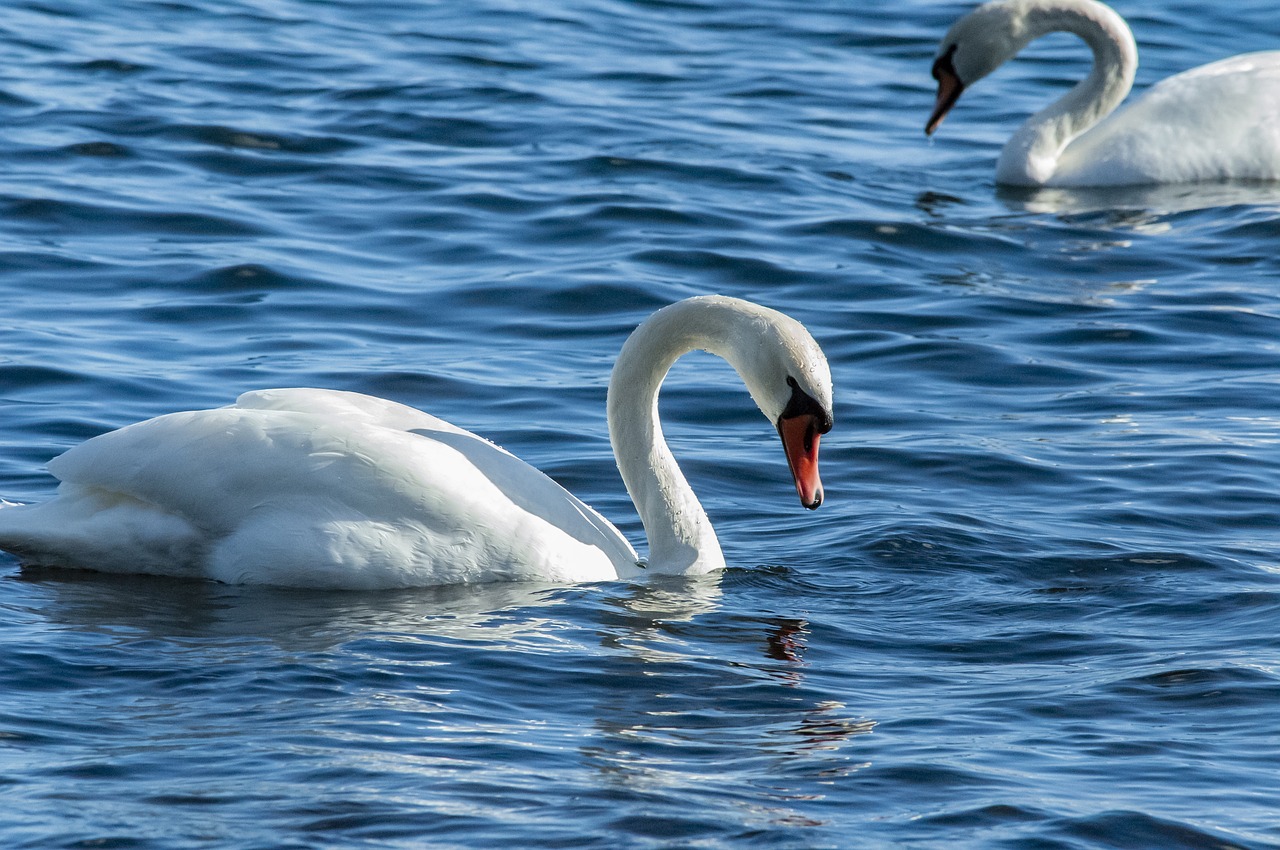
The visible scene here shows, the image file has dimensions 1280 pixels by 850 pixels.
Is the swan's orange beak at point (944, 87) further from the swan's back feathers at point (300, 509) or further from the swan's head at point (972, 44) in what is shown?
the swan's back feathers at point (300, 509)

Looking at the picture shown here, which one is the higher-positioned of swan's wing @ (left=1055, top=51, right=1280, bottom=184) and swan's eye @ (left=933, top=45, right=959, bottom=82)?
swan's eye @ (left=933, top=45, right=959, bottom=82)

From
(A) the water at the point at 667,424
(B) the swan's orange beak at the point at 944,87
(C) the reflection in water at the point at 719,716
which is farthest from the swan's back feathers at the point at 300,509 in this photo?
(B) the swan's orange beak at the point at 944,87

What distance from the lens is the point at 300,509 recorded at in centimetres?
649

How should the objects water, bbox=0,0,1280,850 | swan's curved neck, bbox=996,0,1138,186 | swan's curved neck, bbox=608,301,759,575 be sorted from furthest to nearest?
swan's curved neck, bbox=996,0,1138,186
swan's curved neck, bbox=608,301,759,575
water, bbox=0,0,1280,850

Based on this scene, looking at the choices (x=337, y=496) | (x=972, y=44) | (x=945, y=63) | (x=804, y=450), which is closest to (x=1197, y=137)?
(x=972, y=44)

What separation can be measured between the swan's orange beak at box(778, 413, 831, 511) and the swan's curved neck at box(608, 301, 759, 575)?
0.29 meters

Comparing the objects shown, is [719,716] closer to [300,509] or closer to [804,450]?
[804,450]

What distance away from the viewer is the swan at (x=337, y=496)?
6.48 meters

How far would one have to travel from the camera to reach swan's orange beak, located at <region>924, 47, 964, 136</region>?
15.0 meters

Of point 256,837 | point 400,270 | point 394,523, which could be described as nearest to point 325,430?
point 394,523

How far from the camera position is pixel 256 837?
4598mm

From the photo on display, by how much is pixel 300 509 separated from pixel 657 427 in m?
1.39

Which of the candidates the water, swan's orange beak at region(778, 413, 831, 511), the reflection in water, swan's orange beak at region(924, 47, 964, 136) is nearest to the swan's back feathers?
the water

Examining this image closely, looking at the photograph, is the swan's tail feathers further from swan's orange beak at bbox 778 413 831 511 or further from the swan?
swan's orange beak at bbox 778 413 831 511
